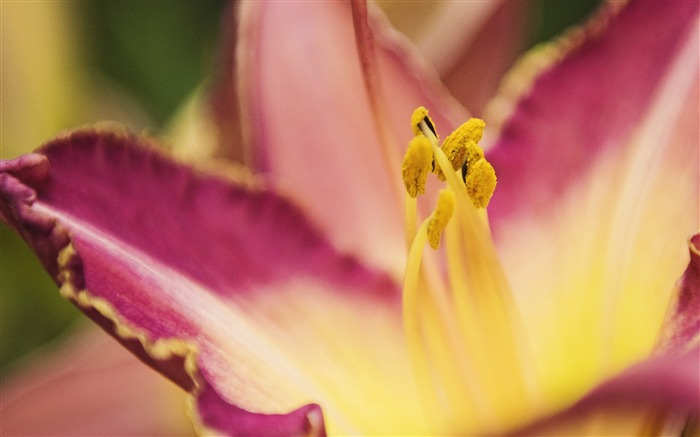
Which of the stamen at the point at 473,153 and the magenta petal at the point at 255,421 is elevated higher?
the stamen at the point at 473,153

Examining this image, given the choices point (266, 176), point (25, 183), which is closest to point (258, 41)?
point (266, 176)

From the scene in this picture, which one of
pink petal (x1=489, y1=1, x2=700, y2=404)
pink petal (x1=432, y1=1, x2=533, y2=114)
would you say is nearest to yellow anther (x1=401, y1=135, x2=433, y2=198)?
pink petal (x1=489, y1=1, x2=700, y2=404)

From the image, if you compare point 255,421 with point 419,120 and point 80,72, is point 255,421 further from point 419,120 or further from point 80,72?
point 80,72

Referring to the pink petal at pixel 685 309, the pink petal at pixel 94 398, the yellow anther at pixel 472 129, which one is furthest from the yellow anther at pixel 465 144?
the pink petal at pixel 94 398

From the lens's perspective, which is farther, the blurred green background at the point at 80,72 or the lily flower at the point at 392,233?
the blurred green background at the point at 80,72

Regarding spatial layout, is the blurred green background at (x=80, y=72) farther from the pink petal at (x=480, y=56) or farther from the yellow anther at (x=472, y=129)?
the yellow anther at (x=472, y=129)

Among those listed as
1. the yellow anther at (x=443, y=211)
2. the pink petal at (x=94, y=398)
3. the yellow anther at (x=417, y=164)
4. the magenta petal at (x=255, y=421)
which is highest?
the yellow anther at (x=417, y=164)
